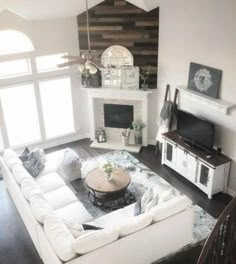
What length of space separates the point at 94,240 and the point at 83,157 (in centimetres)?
440

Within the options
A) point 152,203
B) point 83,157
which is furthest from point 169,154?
point 152,203

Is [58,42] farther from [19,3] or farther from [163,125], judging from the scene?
[163,125]

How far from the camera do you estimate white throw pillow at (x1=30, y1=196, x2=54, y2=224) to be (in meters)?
4.88

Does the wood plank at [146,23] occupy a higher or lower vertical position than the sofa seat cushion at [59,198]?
higher

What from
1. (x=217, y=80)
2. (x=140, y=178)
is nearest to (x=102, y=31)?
(x=217, y=80)

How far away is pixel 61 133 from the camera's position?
927 cm

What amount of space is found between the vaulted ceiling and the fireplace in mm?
2582

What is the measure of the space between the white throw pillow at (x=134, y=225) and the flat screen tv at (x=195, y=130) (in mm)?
2745

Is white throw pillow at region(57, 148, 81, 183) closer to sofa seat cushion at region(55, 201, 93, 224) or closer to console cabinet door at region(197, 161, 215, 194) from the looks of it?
sofa seat cushion at region(55, 201, 93, 224)

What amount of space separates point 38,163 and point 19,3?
11.0 ft

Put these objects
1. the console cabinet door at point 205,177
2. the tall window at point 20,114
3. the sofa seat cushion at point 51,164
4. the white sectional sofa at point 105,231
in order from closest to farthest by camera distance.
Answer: the white sectional sofa at point 105,231 < the console cabinet door at point 205,177 < the sofa seat cushion at point 51,164 < the tall window at point 20,114

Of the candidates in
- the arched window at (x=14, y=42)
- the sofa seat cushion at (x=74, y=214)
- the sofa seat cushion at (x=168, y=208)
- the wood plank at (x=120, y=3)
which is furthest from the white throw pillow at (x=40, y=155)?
the wood plank at (x=120, y=3)

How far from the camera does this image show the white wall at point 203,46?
618 centimetres

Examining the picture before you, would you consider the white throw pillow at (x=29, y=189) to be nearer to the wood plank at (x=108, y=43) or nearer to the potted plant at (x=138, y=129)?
the potted plant at (x=138, y=129)
